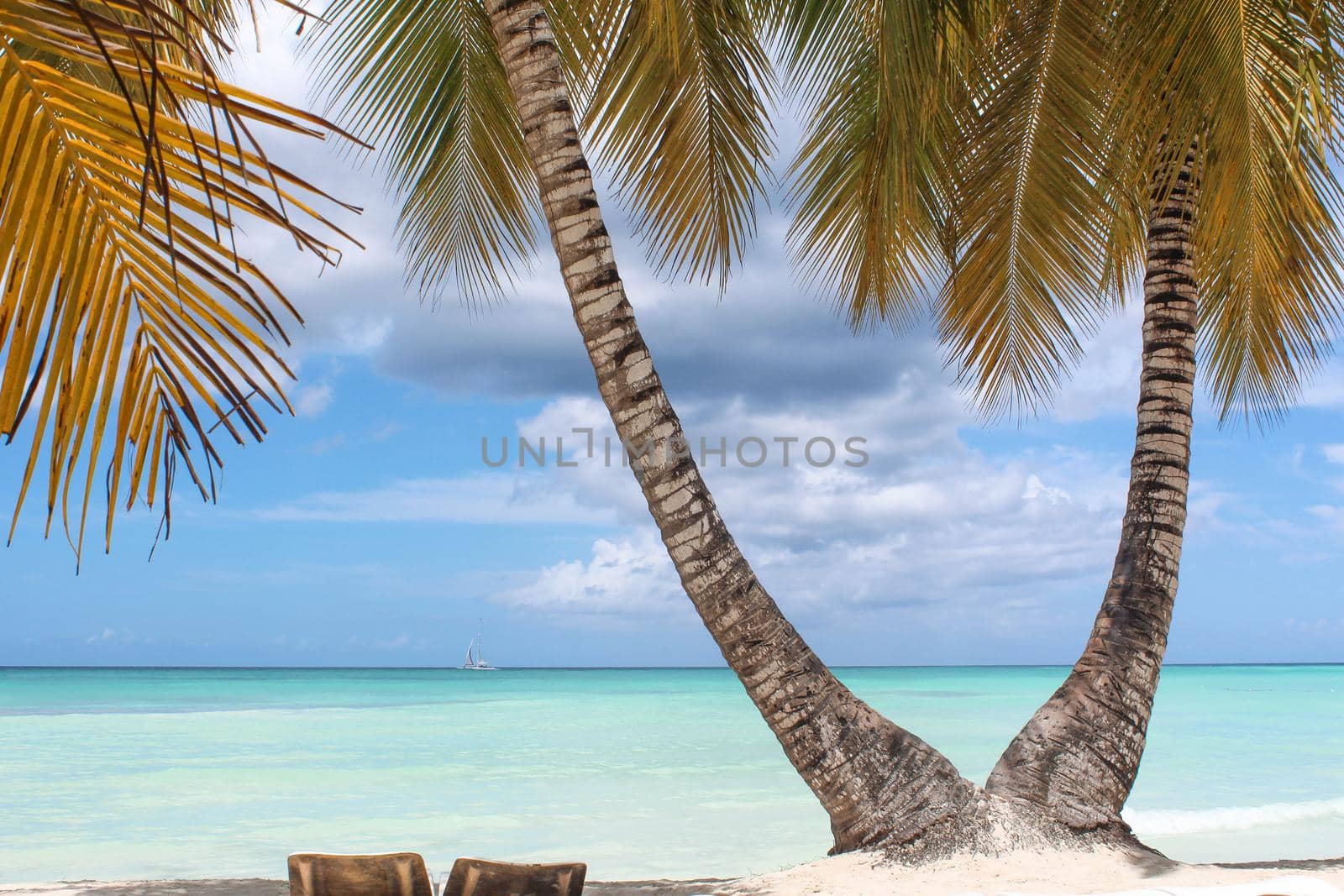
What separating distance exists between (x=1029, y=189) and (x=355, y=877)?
5.59 meters

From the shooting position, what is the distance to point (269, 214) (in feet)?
6.37

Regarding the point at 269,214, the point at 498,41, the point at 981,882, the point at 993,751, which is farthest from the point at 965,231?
the point at 993,751

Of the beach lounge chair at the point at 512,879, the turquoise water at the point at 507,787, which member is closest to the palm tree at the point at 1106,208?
the beach lounge chair at the point at 512,879

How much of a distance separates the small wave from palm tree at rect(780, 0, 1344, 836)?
6.34 metres

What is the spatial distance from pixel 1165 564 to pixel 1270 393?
2813 millimetres

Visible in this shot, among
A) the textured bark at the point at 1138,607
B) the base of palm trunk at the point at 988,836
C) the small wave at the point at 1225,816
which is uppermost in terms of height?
the textured bark at the point at 1138,607

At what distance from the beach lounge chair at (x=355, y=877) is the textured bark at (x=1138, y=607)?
2.86m

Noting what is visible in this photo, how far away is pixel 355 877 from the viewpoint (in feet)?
12.2

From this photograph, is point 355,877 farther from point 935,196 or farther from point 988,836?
point 935,196

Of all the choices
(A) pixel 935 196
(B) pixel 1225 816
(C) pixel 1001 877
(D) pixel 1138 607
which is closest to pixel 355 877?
(C) pixel 1001 877

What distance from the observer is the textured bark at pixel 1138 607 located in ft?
16.9

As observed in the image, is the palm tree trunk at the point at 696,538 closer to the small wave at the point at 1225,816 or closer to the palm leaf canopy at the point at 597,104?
the palm leaf canopy at the point at 597,104

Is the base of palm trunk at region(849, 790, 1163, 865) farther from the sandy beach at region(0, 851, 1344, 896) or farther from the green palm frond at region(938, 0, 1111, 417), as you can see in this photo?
the green palm frond at region(938, 0, 1111, 417)

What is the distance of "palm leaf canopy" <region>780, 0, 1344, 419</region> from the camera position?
17.0 feet
